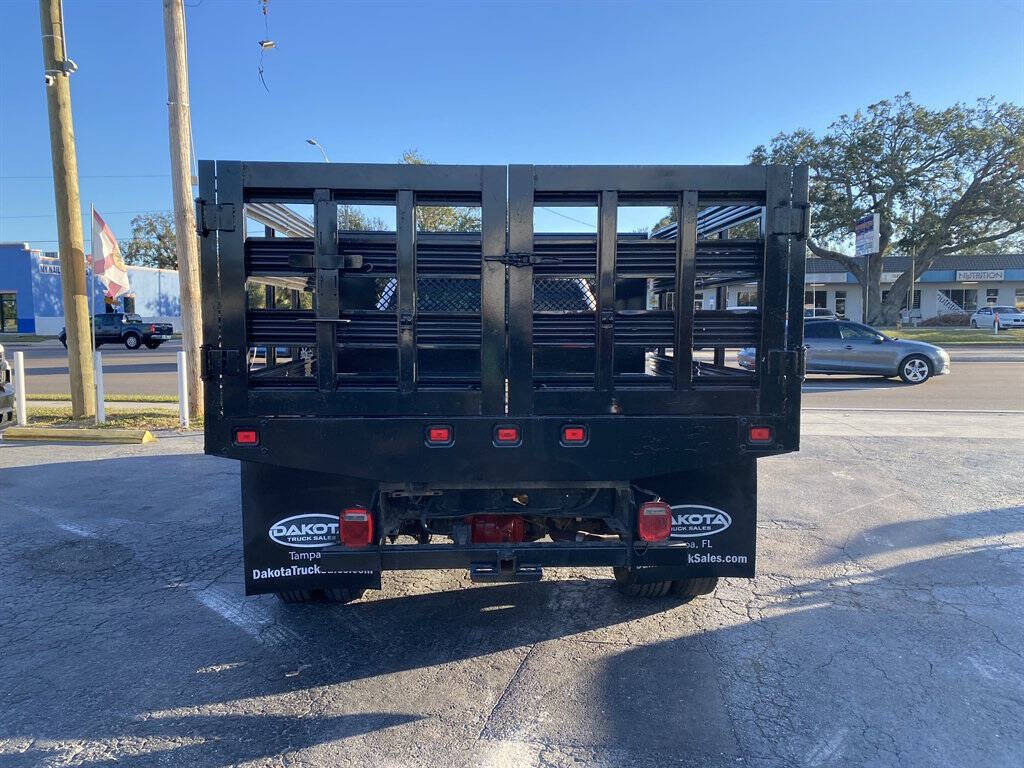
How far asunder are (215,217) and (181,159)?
9.00 metres

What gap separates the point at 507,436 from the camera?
329cm

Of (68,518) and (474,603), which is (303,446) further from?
(68,518)

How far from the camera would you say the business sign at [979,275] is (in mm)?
58906

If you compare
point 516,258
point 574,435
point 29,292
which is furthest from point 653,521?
point 29,292

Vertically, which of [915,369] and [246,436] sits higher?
[246,436]

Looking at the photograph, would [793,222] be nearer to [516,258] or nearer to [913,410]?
[516,258]

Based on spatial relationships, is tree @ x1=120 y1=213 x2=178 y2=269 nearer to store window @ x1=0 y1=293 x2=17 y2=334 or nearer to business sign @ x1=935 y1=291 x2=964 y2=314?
store window @ x1=0 y1=293 x2=17 y2=334

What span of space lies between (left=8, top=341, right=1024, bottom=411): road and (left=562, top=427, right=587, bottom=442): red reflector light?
1127 cm

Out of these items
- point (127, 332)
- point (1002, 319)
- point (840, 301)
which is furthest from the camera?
point (840, 301)

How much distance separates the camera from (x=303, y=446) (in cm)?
329

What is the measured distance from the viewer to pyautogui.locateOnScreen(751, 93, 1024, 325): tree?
39.5 metres

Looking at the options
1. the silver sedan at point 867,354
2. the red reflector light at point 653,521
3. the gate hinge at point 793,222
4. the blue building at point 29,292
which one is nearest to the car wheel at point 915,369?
the silver sedan at point 867,354

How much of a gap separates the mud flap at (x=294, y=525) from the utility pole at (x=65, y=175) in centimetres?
867

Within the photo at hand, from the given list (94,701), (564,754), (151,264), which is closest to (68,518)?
(94,701)
